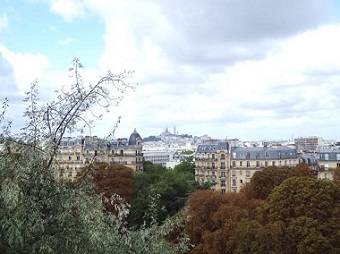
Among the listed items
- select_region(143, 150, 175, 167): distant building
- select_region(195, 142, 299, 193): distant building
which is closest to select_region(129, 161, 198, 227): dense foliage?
select_region(195, 142, 299, 193): distant building

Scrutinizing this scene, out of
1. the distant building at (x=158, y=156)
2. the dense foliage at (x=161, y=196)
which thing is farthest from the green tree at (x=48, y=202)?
the distant building at (x=158, y=156)

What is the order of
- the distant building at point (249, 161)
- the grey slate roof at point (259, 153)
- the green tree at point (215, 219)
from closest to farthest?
the green tree at point (215, 219)
the distant building at point (249, 161)
the grey slate roof at point (259, 153)

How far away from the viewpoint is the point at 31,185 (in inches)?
387

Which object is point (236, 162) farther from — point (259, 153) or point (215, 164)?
point (259, 153)

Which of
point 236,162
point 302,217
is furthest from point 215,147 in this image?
point 302,217

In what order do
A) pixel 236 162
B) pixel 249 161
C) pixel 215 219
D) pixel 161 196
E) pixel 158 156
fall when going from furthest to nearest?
pixel 158 156
pixel 236 162
pixel 249 161
pixel 161 196
pixel 215 219

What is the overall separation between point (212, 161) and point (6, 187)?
66.6m

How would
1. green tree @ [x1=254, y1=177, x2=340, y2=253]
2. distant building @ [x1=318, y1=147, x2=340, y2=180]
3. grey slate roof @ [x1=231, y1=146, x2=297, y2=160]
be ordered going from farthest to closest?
distant building @ [x1=318, y1=147, x2=340, y2=180] < grey slate roof @ [x1=231, y1=146, x2=297, y2=160] < green tree @ [x1=254, y1=177, x2=340, y2=253]

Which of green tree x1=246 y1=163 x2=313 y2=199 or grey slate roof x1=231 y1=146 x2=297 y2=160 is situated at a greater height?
grey slate roof x1=231 y1=146 x2=297 y2=160

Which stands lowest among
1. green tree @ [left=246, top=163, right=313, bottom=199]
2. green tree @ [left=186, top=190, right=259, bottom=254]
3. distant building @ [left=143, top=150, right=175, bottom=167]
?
green tree @ [left=186, top=190, right=259, bottom=254]

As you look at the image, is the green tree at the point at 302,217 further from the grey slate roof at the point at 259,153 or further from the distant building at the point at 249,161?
the grey slate roof at the point at 259,153

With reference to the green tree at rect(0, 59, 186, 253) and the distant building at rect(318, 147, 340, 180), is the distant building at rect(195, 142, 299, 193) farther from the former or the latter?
the green tree at rect(0, 59, 186, 253)

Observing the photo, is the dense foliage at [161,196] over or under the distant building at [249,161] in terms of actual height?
under

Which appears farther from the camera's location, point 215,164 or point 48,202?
point 215,164
